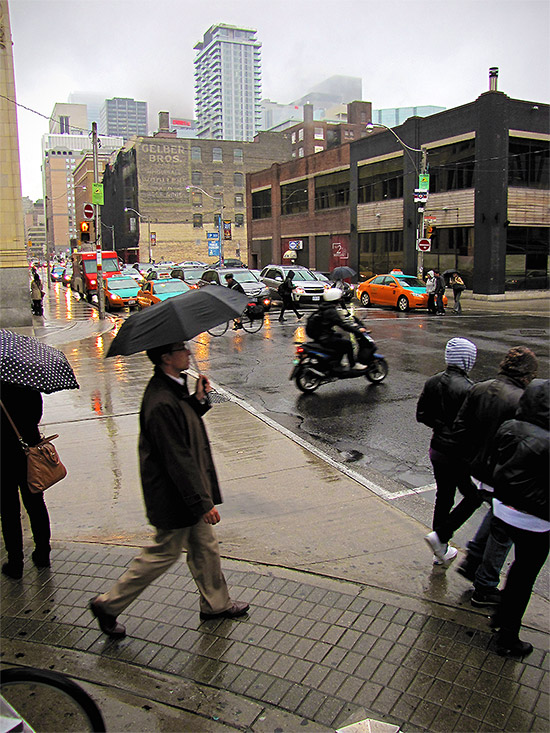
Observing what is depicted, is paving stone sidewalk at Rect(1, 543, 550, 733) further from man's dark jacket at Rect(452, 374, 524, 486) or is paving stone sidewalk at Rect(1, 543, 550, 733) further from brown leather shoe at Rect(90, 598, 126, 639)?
man's dark jacket at Rect(452, 374, 524, 486)

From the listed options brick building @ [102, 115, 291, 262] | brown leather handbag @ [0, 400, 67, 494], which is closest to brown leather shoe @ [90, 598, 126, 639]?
brown leather handbag @ [0, 400, 67, 494]

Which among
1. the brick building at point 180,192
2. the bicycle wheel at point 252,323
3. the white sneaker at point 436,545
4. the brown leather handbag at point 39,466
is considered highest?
the brick building at point 180,192

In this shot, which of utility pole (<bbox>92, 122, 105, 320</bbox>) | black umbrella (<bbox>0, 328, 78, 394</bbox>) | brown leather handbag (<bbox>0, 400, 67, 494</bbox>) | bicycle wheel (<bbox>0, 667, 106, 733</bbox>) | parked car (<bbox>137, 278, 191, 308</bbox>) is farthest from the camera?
parked car (<bbox>137, 278, 191, 308</bbox>)

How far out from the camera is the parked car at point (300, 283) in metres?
25.5

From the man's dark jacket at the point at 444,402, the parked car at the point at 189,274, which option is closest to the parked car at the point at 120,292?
the parked car at the point at 189,274

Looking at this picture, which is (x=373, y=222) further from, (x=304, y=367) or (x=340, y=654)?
(x=340, y=654)

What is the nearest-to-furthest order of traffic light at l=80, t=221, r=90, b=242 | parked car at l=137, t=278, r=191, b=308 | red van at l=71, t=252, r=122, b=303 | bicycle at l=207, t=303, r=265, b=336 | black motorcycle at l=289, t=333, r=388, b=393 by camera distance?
black motorcycle at l=289, t=333, r=388, b=393
bicycle at l=207, t=303, r=265, b=336
traffic light at l=80, t=221, r=90, b=242
parked car at l=137, t=278, r=191, b=308
red van at l=71, t=252, r=122, b=303

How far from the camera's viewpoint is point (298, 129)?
109 m

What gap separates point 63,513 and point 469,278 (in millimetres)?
30584

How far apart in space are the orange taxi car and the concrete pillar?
14.3m

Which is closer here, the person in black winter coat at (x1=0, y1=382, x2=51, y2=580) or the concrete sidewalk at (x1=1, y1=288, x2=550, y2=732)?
the concrete sidewalk at (x1=1, y1=288, x2=550, y2=732)

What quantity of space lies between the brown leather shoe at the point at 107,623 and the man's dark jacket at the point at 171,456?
2.04ft

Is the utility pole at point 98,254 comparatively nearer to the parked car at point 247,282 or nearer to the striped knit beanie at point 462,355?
the parked car at point 247,282

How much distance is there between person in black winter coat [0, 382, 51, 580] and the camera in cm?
434
